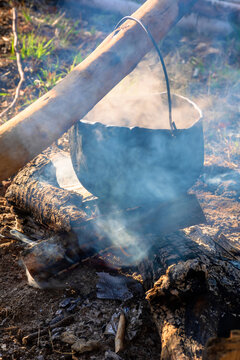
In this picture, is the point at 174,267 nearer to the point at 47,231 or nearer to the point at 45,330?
the point at 45,330

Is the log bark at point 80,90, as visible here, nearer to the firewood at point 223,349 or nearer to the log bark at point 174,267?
the log bark at point 174,267

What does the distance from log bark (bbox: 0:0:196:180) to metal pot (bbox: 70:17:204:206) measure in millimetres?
247

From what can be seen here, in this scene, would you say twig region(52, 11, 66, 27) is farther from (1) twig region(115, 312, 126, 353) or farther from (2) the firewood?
(2) the firewood

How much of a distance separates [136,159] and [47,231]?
0.82 meters

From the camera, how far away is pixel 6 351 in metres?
1.57

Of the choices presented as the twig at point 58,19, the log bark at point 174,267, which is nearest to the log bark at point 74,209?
the log bark at point 174,267

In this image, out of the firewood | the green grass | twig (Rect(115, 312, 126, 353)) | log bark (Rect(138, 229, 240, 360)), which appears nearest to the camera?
the firewood

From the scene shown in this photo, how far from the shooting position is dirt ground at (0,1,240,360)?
5.35 feet

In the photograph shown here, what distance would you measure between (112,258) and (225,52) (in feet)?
13.6

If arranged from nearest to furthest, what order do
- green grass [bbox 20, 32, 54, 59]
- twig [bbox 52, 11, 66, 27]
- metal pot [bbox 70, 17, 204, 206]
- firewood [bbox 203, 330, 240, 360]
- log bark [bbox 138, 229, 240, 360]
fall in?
firewood [bbox 203, 330, 240, 360]
log bark [bbox 138, 229, 240, 360]
metal pot [bbox 70, 17, 204, 206]
green grass [bbox 20, 32, 54, 59]
twig [bbox 52, 11, 66, 27]

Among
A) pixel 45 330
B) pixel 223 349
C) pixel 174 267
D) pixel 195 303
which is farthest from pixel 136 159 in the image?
pixel 223 349

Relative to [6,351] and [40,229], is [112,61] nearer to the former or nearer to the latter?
[40,229]

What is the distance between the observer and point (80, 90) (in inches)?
70.9

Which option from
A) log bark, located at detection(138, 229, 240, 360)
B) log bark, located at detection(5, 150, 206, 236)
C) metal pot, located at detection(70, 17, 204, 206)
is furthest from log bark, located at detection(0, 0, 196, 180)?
log bark, located at detection(138, 229, 240, 360)
